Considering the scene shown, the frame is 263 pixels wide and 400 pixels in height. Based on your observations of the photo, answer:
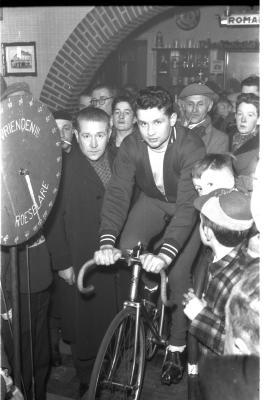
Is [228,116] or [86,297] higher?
[228,116]

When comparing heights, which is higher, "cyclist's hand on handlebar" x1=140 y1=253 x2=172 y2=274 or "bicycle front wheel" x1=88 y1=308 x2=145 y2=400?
"cyclist's hand on handlebar" x1=140 y1=253 x2=172 y2=274

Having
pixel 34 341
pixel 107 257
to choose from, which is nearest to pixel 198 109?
pixel 107 257

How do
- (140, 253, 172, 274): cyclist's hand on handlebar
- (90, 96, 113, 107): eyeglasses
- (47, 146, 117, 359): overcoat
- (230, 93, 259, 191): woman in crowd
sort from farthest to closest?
(90, 96, 113, 107): eyeglasses
(230, 93, 259, 191): woman in crowd
(47, 146, 117, 359): overcoat
(140, 253, 172, 274): cyclist's hand on handlebar

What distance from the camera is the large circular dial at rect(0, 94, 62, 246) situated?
2.05 m

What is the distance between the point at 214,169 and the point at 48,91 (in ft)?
14.5

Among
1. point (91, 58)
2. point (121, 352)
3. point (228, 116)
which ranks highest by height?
point (91, 58)

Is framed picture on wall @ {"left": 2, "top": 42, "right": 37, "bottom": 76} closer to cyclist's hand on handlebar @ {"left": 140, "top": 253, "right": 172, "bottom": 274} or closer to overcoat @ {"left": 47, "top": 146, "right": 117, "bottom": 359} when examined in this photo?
overcoat @ {"left": 47, "top": 146, "right": 117, "bottom": 359}

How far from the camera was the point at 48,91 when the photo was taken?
668 cm

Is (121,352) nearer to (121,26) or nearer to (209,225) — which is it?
(209,225)

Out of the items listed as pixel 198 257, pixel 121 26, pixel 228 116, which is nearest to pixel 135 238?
pixel 198 257

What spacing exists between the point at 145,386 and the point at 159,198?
1338 millimetres

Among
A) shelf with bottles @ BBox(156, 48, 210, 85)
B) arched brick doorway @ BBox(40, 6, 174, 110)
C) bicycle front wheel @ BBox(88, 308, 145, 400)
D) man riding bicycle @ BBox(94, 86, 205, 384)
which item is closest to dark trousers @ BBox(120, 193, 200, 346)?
man riding bicycle @ BBox(94, 86, 205, 384)

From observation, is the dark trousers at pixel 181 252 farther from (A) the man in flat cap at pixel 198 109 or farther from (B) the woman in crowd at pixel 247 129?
(A) the man in flat cap at pixel 198 109

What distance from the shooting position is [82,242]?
318cm
